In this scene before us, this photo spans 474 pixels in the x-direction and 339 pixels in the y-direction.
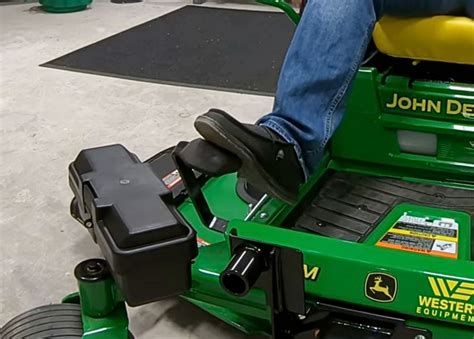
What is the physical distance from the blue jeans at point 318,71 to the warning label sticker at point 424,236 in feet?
0.53

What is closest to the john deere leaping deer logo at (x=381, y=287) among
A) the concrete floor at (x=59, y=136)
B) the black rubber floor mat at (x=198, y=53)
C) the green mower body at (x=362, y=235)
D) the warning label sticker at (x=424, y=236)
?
the green mower body at (x=362, y=235)

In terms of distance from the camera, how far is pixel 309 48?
1.08 meters

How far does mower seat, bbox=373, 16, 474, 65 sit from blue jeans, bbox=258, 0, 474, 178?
Answer: 0.12 m

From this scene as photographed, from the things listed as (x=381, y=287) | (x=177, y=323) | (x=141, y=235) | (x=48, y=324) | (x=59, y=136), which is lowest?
(x=59, y=136)

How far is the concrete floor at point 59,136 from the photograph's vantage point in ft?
4.20

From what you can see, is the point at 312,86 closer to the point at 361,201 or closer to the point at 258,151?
the point at 258,151

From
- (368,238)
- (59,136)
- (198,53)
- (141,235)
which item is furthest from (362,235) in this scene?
(198,53)

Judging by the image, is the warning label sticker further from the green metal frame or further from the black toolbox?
the black toolbox

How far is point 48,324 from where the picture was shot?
1.01m

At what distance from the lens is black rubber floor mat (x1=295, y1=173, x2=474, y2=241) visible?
1.17m

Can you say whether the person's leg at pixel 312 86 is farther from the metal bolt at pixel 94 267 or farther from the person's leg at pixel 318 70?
the metal bolt at pixel 94 267

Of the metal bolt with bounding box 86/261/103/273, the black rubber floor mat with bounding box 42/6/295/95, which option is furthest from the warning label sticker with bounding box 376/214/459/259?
the black rubber floor mat with bounding box 42/6/295/95

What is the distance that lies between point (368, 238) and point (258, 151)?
0.75 ft

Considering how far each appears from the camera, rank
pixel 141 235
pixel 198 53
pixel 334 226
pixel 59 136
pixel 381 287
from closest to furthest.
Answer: pixel 141 235 < pixel 381 287 < pixel 334 226 < pixel 59 136 < pixel 198 53
